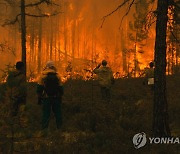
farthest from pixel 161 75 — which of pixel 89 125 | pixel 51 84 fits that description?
pixel 51 84

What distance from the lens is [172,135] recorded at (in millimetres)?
9492

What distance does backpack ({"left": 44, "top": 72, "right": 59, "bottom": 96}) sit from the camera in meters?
10.6

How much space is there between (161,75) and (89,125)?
3.03 m

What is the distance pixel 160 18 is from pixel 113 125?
12.3ft

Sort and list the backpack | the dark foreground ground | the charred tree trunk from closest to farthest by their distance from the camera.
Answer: the dark foreground ground → the charred tree trunk → the backpack

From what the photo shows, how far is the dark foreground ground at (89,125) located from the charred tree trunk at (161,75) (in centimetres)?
49

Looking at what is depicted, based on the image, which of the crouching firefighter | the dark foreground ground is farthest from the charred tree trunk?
the crouching firefighter

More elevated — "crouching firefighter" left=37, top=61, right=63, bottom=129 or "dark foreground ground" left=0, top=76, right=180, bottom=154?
"crouching firefighter" left=37, top=61, right=63, bottom=129

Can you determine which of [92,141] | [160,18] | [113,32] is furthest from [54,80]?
[113,32]

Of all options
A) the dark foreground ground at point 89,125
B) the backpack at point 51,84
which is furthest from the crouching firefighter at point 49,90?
the dark foreground ground at point 89,125

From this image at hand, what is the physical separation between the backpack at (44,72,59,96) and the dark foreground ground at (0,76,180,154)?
105cm

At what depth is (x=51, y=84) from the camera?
10688mm

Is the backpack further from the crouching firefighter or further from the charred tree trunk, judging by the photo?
the charred tree trunk

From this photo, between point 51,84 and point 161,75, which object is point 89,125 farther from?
point 161,75
